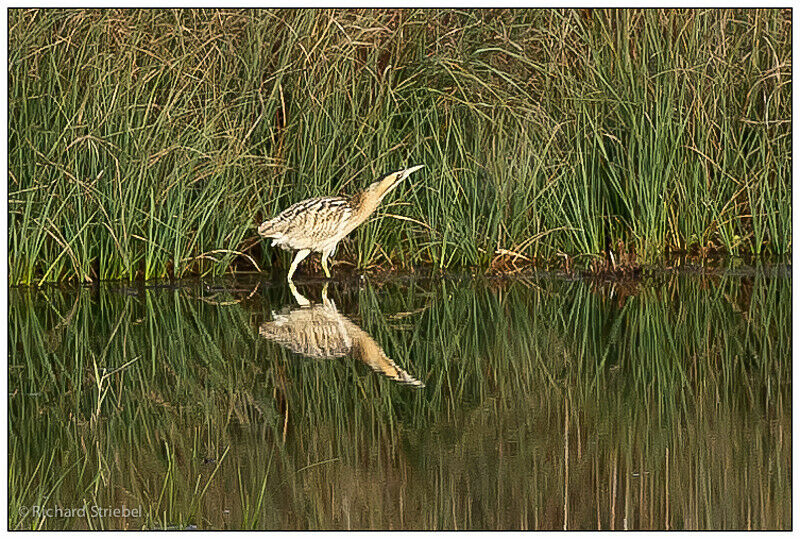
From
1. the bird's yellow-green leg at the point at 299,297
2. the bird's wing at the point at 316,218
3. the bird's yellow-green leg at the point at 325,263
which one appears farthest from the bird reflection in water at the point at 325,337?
the bird's yellow-green leg at the point at 325,263

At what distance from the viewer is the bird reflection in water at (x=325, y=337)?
750 centimetres

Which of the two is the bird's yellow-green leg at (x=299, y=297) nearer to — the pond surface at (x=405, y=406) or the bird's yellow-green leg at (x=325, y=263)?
the pond surface at (x=405, y=406)

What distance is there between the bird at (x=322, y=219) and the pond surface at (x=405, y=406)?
0.38m

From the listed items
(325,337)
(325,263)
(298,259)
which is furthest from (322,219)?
(325,337)

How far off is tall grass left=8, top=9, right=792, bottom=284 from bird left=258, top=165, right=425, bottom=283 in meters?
0.37

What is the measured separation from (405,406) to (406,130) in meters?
A: 4.26

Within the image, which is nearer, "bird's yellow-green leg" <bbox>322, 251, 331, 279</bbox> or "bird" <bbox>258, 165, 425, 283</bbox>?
"bird" <bbox>258, 165, 425, 283</bbox>

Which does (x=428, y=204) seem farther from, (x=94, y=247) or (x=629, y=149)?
(x=94, y=247)

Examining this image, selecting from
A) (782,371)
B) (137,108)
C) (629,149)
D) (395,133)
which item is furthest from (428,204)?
(782,371)

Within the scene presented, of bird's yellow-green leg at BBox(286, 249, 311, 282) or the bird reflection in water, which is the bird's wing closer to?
bird's yellow-green leg at BBox(286, 249, 311, 282)

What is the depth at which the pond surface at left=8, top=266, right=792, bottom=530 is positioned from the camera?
5277 millimetres

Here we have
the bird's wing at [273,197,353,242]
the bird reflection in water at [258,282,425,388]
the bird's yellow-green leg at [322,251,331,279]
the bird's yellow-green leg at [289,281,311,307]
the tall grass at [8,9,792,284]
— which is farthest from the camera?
the bird's yellow-green leg at [322,251,331,279]

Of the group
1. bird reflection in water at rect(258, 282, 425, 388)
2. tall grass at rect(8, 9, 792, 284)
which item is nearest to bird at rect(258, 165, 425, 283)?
tall grass at rect(8, 9, 792, 284)

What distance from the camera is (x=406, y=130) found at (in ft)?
34.6
